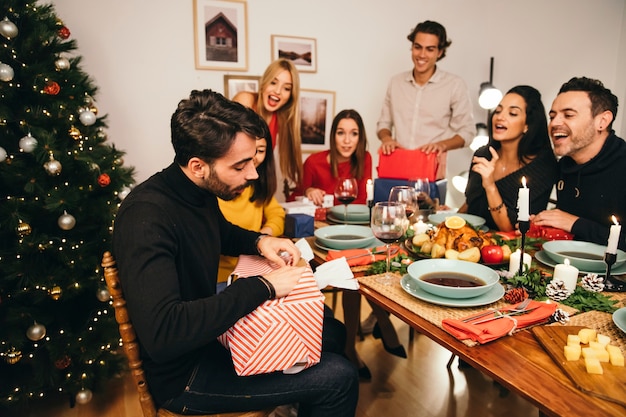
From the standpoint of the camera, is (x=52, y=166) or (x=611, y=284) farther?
(x=52, y=166)

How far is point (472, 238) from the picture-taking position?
1595mm

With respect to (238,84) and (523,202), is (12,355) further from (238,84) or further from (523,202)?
(238,84)

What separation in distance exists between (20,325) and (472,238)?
209cm

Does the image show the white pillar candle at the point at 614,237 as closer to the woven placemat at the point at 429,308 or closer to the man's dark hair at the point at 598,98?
the woven placemat at the point at 429,308

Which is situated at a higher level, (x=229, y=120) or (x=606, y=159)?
(x=229, y=120)

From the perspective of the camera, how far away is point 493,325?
1.09 m

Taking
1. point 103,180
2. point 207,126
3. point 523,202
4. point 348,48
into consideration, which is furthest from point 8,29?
point 348,48

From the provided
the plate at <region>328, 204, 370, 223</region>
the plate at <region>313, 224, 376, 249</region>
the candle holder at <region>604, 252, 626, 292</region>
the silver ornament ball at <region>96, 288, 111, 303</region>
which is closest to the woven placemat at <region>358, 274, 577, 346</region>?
the candle holder at <region>604, 252, 626, 292</region>

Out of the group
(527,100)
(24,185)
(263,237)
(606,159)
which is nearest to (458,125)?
(527,100)

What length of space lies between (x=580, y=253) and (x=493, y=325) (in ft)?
2.60

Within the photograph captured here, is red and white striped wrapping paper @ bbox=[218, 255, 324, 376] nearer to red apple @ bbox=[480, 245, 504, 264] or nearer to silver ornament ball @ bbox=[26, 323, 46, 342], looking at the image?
red apple @ bbox=[480, 245, 504, 264]

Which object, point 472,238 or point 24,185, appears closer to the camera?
point 472,238

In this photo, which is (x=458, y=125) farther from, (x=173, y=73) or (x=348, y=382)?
(x=348, y=382)

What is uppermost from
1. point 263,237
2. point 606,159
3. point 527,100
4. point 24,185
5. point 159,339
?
point 527,100
